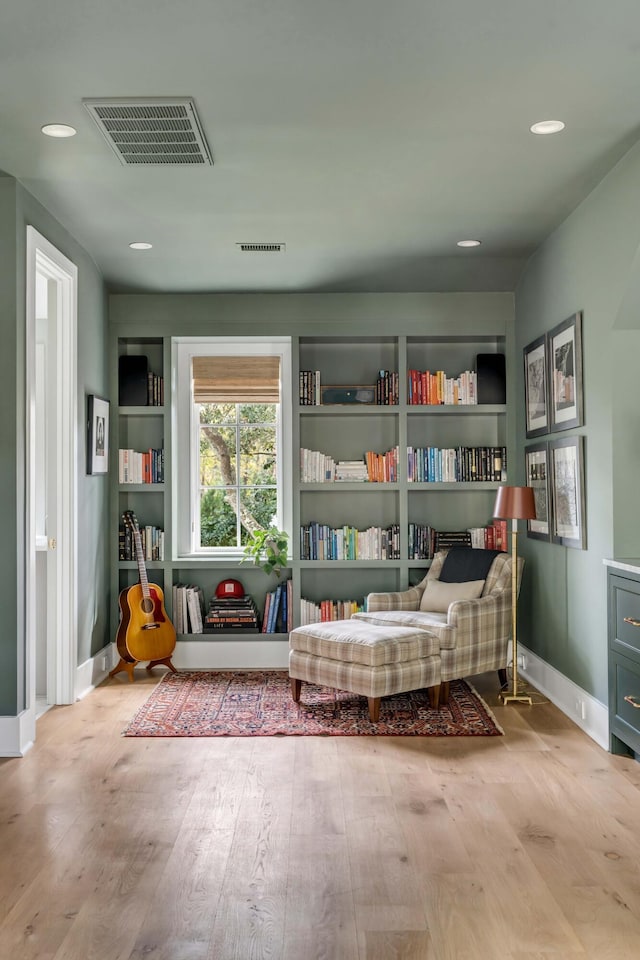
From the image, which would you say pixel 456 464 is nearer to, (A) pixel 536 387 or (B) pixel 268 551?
(A) pixel 536 387

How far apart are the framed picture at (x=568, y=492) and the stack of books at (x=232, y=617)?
2225 millimetres

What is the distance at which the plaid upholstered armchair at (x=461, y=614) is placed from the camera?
5.05 meters

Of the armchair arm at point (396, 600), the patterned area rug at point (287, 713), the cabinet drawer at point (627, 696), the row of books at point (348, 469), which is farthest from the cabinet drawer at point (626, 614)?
the row of books at point (348, 469)

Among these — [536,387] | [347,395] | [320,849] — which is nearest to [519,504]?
[536,387]

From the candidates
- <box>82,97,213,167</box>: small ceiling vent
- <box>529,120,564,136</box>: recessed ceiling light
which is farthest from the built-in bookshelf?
<box>529,120,564,136</box>: recessed ceiling light

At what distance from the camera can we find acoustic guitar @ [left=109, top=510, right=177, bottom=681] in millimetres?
5734

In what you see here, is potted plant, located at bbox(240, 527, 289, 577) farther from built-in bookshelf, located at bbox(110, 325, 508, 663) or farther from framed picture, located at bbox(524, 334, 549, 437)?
framed picture, located at bbox(524, 334, 549, 437)

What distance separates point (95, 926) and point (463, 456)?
4235 millimetres

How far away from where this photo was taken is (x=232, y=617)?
6148 millimetres

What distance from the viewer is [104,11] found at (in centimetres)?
267

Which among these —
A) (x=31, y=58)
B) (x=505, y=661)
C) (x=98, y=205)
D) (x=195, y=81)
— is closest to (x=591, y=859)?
(x=505, y=661)

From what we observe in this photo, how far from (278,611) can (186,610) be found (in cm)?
65

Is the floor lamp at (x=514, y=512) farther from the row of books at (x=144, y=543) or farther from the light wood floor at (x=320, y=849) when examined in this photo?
the row of books at (x=144, y=543)

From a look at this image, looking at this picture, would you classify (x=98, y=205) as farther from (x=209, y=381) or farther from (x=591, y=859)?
(x=591, y=859)
